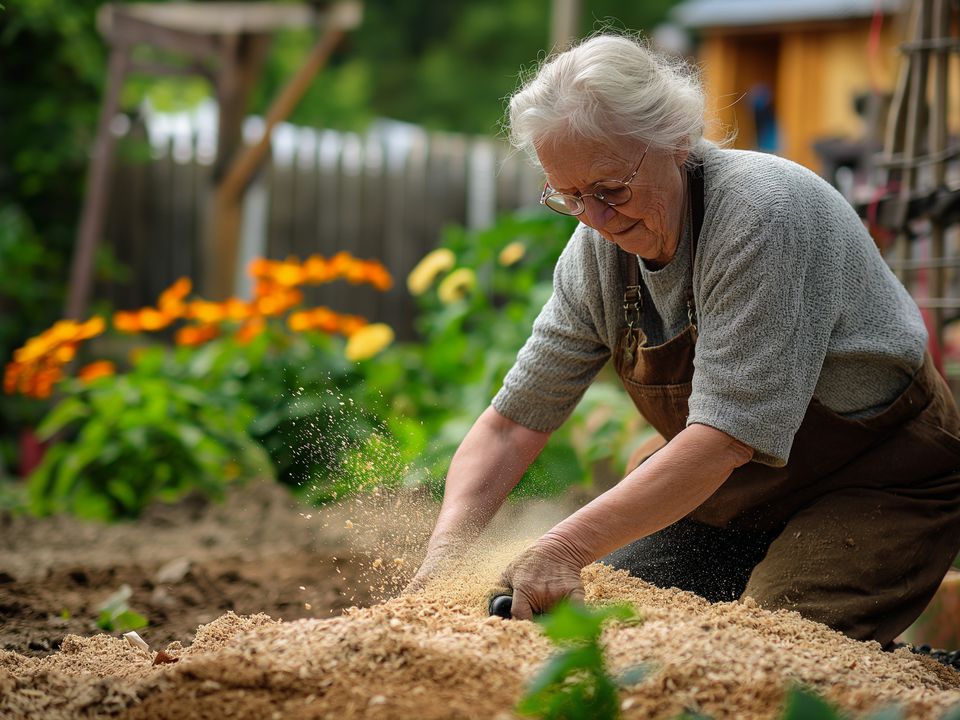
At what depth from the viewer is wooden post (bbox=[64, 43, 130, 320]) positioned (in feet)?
21.4

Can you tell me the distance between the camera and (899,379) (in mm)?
2418

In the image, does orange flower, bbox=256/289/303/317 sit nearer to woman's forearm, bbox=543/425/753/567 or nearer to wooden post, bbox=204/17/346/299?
wooden post, bbox=204/17/346/299

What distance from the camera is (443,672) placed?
5.74ft

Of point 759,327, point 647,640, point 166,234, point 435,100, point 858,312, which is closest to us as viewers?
point 647,640

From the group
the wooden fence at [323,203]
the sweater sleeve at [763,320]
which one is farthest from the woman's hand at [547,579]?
the wooden fence at [323,203]

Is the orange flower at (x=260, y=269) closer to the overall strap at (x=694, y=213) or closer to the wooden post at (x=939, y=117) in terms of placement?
the wooden post at (x=939, y=117)

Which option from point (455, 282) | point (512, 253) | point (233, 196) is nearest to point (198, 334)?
point (455, 282)

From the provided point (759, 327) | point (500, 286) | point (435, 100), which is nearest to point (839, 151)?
point (500, 286)

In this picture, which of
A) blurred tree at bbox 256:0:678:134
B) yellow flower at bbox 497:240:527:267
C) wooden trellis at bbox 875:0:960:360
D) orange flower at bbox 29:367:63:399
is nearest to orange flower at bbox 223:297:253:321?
orange flower at bbox 29:367:63:399

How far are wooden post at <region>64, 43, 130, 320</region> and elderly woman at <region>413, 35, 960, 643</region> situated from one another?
462 cm

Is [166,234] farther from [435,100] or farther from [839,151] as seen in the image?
[435,100]

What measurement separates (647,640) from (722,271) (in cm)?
72

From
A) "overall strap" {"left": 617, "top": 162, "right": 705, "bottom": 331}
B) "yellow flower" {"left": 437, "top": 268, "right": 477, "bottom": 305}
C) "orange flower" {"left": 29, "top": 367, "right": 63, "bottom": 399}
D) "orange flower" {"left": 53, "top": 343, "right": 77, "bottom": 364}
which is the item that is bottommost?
"orange flower" {"left": 29, "top": 367, "right": 63, "bottom": 399}

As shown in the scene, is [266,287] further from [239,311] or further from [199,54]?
[199,54]
